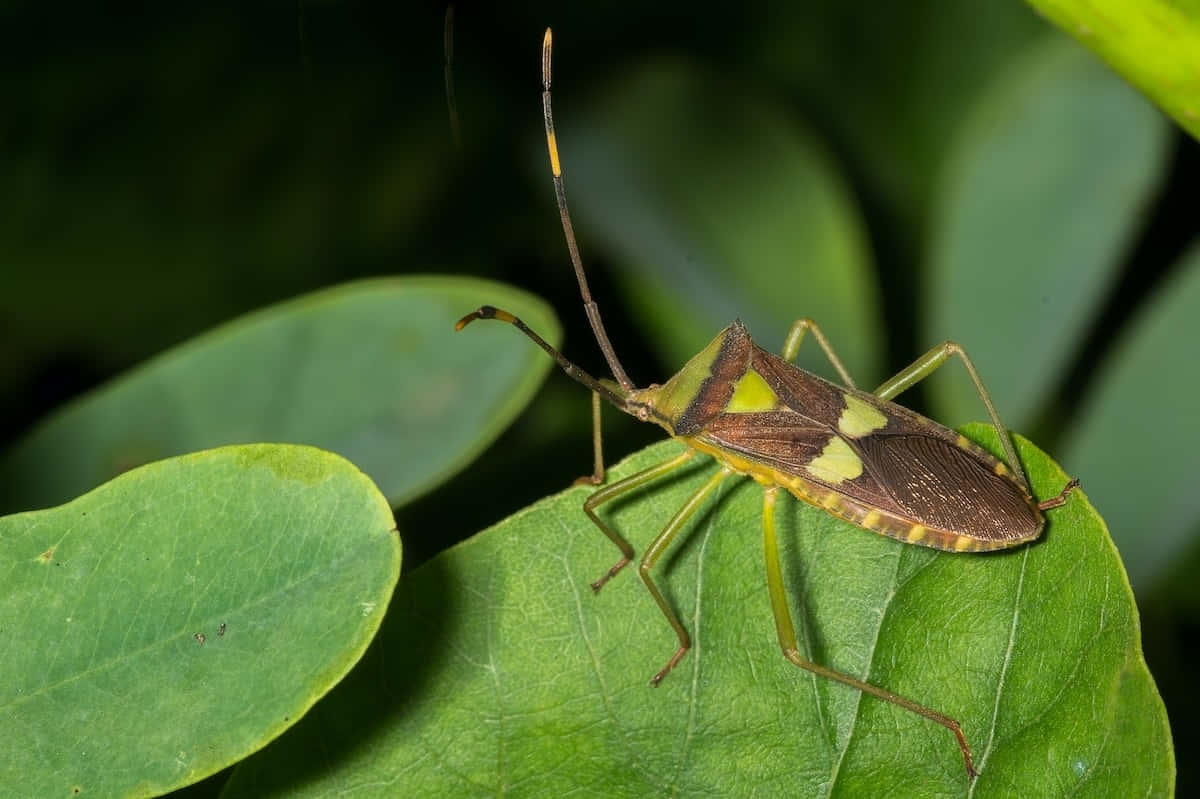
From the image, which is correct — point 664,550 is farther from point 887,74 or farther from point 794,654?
point 887,74

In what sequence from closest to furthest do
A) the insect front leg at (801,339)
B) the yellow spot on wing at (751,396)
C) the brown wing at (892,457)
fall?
the brown wing at (892,457) < the yellow spot on wing at (751,396) < the insect front leg at (801,339)

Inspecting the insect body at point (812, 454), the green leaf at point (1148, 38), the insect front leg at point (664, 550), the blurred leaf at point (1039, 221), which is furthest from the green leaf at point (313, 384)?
the blurred leaf at point (1039, 221)

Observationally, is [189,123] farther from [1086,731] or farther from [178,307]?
[1086,731]

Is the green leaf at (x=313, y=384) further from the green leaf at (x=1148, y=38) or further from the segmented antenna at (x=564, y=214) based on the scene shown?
the green leaf at (x=1148, y=38)

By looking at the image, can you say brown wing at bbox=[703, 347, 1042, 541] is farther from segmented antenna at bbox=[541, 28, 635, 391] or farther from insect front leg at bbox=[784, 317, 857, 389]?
→ segmented antenna at bbox=[541, 28, 635, 391]

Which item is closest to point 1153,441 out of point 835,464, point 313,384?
point 835,464

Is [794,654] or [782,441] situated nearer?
[794,654]

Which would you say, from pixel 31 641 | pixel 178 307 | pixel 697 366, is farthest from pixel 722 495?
pixel 178 307
